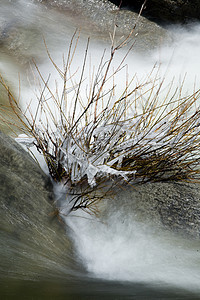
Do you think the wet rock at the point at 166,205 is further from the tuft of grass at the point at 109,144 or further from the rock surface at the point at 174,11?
the rock surface at the point at 174,11

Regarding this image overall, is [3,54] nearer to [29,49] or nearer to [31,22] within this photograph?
[29,49]

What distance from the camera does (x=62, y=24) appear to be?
6.67 m

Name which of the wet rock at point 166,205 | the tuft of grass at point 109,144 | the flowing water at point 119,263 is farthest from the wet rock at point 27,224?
the wet rock at point 166,205

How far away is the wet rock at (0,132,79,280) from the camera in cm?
173

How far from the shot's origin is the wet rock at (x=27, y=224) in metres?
1.73

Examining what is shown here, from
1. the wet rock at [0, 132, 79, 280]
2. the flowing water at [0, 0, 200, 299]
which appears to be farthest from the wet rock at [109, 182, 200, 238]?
the wet rock at [0, 132, 79, 280]

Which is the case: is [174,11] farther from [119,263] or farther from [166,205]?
[119,263]

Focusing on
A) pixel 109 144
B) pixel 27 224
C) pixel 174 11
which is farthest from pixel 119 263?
pixel 174 11

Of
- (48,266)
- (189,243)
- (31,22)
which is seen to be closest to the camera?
(48,266)

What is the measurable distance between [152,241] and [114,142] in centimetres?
73

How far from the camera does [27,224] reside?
6.63 ft

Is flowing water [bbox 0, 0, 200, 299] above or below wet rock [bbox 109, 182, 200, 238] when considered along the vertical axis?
below

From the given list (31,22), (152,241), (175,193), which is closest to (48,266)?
(152,241)

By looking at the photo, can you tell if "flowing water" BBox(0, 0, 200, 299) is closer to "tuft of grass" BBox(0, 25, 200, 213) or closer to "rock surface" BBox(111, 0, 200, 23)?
"tuft of grass" BBox(0, 25, 200, 213)
